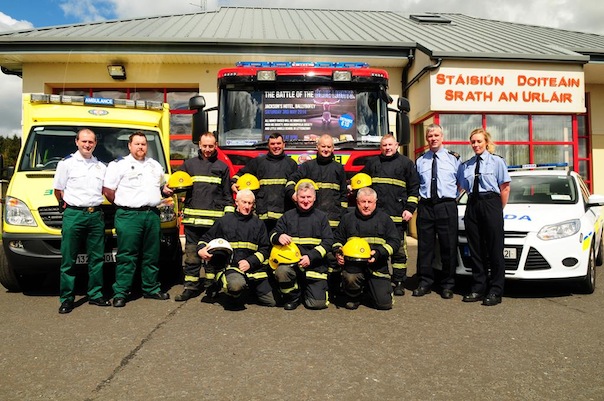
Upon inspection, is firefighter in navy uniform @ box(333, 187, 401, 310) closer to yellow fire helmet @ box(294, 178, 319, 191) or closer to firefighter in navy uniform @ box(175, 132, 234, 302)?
yellow fire helmet @ box(294, 178, 319, 191)

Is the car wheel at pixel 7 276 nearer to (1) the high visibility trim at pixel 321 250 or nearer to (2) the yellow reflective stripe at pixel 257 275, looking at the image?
(2) the yellow reflective stripe at pixel 257 275

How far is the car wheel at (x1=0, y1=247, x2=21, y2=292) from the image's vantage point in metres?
5.78

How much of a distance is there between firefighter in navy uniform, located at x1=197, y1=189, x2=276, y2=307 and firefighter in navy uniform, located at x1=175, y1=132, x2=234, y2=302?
27 cm

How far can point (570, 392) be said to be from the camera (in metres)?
2.95

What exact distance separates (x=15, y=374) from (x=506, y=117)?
1162 cm

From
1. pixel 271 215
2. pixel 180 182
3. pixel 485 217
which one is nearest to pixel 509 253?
pixel 485 217

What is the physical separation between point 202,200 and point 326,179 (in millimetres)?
1463

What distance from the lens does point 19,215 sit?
534cm

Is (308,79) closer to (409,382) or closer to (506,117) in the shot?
(409,382)

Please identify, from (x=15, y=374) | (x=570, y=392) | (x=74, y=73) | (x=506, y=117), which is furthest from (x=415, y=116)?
(x=15, y=374)

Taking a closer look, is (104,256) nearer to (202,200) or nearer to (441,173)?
(202,200)

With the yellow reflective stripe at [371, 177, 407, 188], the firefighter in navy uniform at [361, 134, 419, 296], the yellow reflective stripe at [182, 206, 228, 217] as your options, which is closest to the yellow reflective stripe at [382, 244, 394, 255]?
the firefighter in navy uniform at [361, 134, 419, 296]

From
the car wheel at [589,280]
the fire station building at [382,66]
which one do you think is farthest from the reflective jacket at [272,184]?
the fire station building at [382,66]

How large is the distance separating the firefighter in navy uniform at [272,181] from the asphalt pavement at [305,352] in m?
1.15
